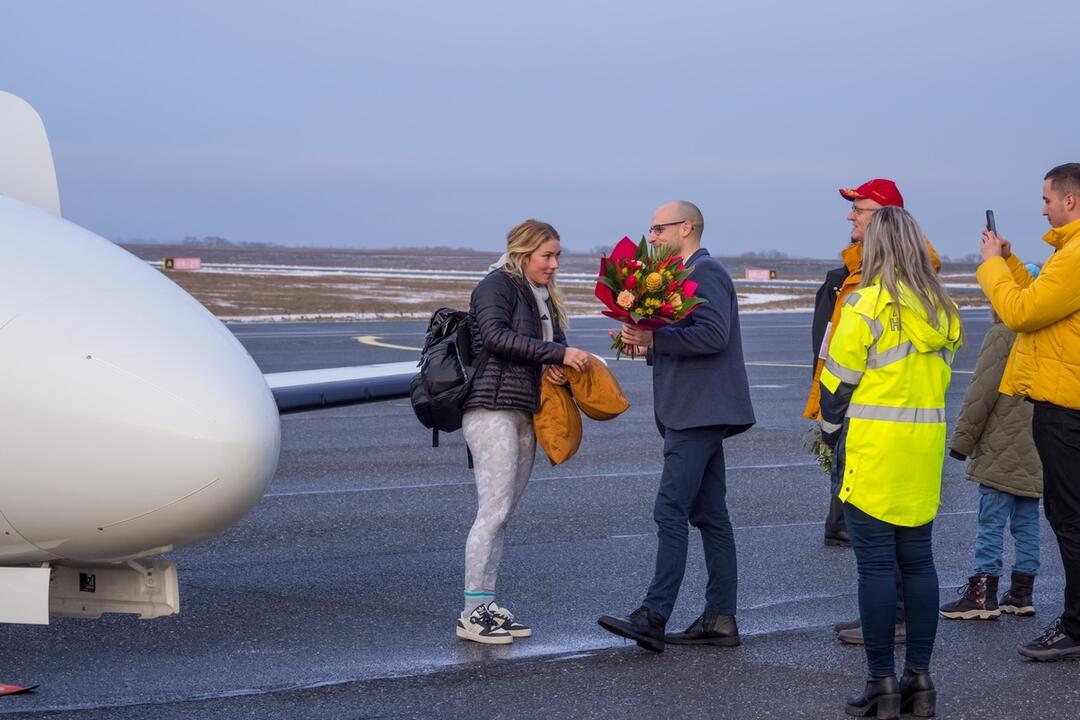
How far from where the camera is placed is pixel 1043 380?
599cm

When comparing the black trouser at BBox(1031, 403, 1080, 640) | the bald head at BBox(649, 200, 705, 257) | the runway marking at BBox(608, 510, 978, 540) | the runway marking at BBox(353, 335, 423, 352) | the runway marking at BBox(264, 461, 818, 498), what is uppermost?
the bald head at BBox(649, 200, 705, 257)

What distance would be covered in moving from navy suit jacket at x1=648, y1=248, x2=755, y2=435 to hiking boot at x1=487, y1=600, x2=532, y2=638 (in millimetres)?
1152

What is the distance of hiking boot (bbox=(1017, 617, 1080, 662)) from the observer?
19.8 ft

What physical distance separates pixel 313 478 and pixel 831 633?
5.56 metres

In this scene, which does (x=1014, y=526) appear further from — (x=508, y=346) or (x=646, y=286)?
(x=508, y=346)

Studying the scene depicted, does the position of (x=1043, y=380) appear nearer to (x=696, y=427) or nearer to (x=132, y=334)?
(x=696, y=427)

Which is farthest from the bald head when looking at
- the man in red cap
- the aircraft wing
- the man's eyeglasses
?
the aircraft wing

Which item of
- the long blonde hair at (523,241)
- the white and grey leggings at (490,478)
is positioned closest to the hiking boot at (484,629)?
the white and grey leggings at (490,478)

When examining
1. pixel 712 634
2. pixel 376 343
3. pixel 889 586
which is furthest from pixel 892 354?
pixel 376 343

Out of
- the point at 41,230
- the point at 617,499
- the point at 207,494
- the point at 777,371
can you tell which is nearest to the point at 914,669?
the point at 207,494

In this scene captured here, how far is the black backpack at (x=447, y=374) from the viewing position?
247 inches

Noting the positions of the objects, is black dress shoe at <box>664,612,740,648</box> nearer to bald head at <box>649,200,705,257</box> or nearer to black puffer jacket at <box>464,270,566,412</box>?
black puffer jacket at <box>464,270,566,412</box>

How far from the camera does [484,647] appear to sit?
6.23 metres

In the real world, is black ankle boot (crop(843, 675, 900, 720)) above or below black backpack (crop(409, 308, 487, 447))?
below
